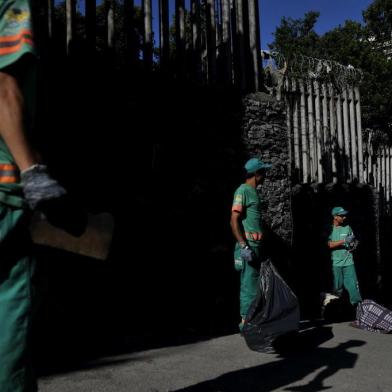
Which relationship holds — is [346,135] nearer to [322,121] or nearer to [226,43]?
[322,121]

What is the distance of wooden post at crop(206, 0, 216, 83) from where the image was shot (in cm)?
642

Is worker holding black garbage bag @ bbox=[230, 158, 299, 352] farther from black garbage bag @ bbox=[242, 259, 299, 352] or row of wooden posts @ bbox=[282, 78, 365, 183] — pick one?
row of wooden posts @ bbox=[282, 78, 365, 183]

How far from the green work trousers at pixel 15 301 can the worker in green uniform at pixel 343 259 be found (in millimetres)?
6146

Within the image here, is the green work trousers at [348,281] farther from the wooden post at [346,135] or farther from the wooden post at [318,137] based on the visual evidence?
the wooden post at [346,135]

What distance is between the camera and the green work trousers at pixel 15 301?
165 cm

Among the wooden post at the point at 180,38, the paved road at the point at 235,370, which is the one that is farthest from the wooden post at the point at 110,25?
the paved road at the point at 235,370

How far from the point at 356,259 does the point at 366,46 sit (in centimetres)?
1491

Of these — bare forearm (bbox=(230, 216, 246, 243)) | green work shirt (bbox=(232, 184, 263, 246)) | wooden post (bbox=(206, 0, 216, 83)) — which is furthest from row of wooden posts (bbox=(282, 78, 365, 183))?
bare forearm (bbox=(230, 216, 246, 243))

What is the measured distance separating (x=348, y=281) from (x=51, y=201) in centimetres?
637

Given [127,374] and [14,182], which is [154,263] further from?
[14,182]

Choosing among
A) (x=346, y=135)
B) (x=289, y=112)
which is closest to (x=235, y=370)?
(x=289, y=112)

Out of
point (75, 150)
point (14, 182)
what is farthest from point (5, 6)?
point (75, 150)

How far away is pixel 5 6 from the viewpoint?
5.69ft

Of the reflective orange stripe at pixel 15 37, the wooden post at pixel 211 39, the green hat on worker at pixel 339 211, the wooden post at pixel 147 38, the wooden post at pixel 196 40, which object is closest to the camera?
the reflective orange stripe at pixel 15 37
